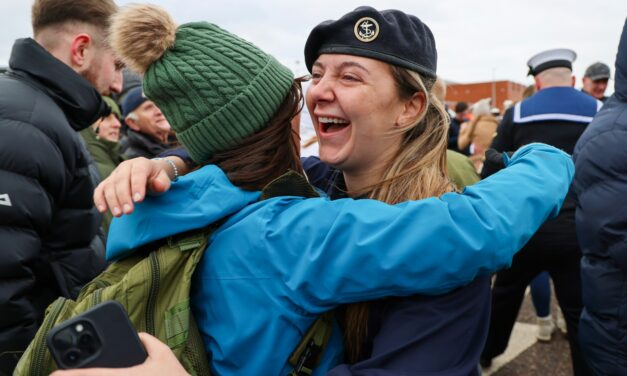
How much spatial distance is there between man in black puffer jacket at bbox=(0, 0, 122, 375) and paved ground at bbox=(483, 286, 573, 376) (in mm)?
3325

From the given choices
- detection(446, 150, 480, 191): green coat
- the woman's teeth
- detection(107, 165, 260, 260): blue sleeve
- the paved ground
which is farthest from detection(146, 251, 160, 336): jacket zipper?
the paved ground

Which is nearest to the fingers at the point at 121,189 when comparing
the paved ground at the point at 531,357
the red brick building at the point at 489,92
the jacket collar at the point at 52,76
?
the jacket collar at the point at 52,76

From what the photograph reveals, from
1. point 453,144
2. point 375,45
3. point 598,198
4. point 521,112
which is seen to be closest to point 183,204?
point 375,45

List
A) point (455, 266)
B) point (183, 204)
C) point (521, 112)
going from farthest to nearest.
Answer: point (521, 112) → point (183, 204) → point (455, 266)

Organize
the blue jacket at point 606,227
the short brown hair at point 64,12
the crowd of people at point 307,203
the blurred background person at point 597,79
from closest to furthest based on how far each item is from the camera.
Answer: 1. the crowd of people at point 307,203
2. the blue jacket at point 606,227
3. the short brown hair at point 64,12
4. the blurred background person at point 597,79

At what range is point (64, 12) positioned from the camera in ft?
9.01

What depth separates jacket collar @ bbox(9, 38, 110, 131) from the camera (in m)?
2.51

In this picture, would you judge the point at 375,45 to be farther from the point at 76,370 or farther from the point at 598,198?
the point at 598,198

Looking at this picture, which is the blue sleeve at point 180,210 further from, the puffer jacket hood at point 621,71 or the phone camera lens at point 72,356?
the puffer jacket hood at point 621,71

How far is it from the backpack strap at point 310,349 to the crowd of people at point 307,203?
0.03ft

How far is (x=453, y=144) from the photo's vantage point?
31.4 feet

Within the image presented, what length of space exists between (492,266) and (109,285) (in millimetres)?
970

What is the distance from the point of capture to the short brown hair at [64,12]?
2.75 metres

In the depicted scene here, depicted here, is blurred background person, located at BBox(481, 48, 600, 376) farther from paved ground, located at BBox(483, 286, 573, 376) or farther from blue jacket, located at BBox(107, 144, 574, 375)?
blue jacket, located at BBox(107, 144, 574, 375)
